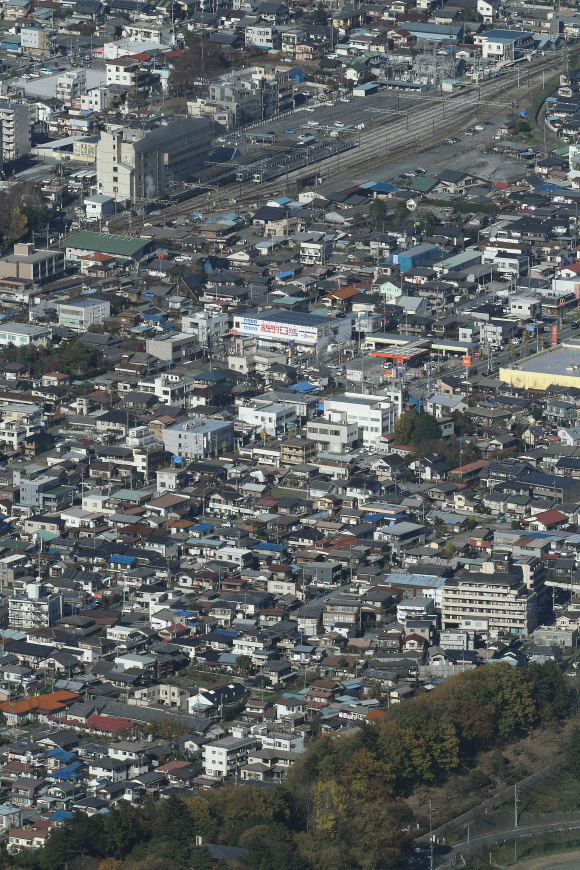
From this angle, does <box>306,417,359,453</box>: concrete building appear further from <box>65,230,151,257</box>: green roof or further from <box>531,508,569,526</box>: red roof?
<box>65,230,151,257</box>: green roof

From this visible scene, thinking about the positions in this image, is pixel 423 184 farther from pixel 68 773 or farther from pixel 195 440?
pixel 68 773

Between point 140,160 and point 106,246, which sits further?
point 140,160

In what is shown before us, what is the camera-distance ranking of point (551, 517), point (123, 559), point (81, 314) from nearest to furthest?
point (123, 559), point (551, 517), point (81, 314)

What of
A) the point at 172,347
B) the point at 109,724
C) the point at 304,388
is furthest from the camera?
the point at 172,347

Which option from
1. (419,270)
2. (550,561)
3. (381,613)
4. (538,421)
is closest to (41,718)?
(381,613)

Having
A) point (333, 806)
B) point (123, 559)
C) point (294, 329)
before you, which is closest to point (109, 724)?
point (333, 806)

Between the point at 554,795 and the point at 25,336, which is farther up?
the point at 554,795

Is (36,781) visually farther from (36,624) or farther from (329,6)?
(329,6)

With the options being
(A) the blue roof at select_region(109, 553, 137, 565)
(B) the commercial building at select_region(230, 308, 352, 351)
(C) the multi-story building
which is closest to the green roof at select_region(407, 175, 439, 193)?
(B) the commercial building at select_region(230, 308, 352, 351)
